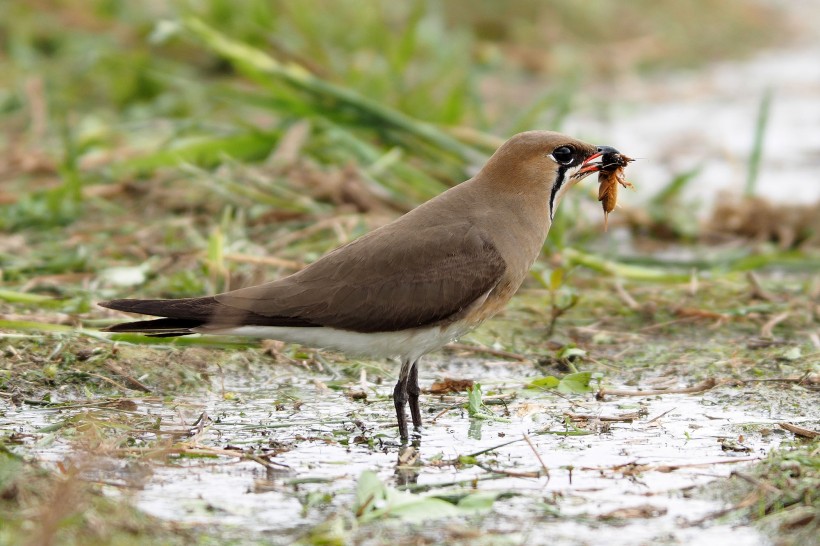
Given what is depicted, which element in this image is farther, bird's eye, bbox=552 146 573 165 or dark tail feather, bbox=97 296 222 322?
bird's eye, bbox=552 146 573 165

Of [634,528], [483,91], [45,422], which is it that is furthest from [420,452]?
[483,91]

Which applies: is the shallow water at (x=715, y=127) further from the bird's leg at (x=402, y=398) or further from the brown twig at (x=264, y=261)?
the bird's leg at (x=402, y=398)

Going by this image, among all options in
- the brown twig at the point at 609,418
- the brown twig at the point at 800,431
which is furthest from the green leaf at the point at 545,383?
the brown twig at the point at 800,431

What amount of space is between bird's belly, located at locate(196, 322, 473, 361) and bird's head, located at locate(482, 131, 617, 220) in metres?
0.69

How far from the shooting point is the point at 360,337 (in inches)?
179

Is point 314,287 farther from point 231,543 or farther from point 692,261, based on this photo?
point 692,261

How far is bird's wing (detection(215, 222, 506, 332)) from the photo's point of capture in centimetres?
449

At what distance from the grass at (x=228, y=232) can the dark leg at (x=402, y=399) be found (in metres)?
0.12

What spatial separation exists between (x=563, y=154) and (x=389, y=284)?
954mm

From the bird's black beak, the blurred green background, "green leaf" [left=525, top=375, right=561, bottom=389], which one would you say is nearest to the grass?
the blurred green background

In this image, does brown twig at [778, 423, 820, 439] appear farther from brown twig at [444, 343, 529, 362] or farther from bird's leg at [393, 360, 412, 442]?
brown twig at [444, 343, 529, 362]

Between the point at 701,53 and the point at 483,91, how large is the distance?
4.76 meters

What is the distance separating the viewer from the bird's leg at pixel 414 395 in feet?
14.9

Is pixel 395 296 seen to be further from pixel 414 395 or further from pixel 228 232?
pixel 228 232
